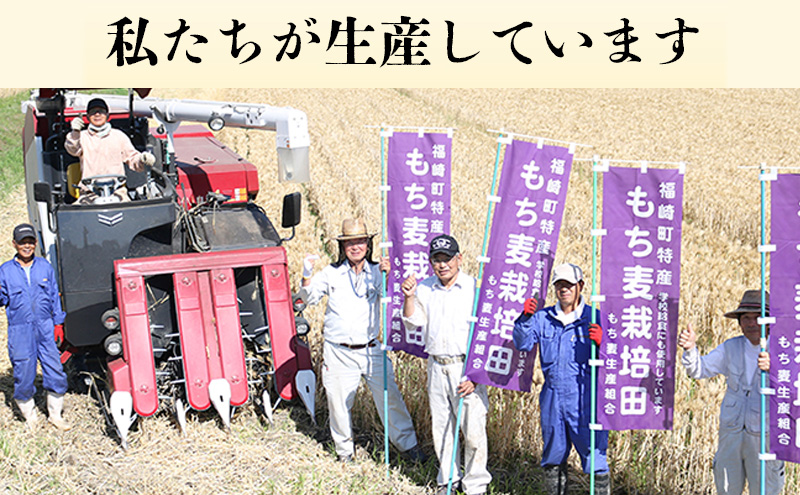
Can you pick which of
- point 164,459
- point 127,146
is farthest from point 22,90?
point 164,459

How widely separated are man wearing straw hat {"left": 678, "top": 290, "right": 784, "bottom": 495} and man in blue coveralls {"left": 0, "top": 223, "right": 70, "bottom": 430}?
5547mm

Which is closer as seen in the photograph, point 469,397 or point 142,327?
point 469,397

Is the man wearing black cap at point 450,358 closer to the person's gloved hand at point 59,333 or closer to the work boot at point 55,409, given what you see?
the work boot at point 55,409

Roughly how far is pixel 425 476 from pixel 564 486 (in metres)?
1.32

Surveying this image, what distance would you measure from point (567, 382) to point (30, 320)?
487 centimetres

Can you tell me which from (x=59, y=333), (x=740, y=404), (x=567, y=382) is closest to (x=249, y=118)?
(x=59, y=333)

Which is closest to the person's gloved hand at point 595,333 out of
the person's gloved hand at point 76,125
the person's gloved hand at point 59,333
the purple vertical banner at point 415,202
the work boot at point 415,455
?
the purple vertical banner at point 415,202

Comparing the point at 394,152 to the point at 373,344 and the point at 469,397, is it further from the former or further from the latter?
the point at 469,397

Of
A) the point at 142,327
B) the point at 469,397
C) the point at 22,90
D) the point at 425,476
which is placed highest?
the point at 22,90

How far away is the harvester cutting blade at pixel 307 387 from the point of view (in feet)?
25.9

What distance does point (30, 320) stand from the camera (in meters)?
7.73

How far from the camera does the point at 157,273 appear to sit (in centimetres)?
786

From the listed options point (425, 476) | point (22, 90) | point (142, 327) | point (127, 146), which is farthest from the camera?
point (22, 90)

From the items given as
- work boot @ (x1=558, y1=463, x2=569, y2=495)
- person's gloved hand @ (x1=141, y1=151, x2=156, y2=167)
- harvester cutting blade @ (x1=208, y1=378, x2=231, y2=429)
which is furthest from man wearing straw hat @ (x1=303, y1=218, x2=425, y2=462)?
person's gloved hand @ (x1=141, y1=151, x2=156, y2=167)
